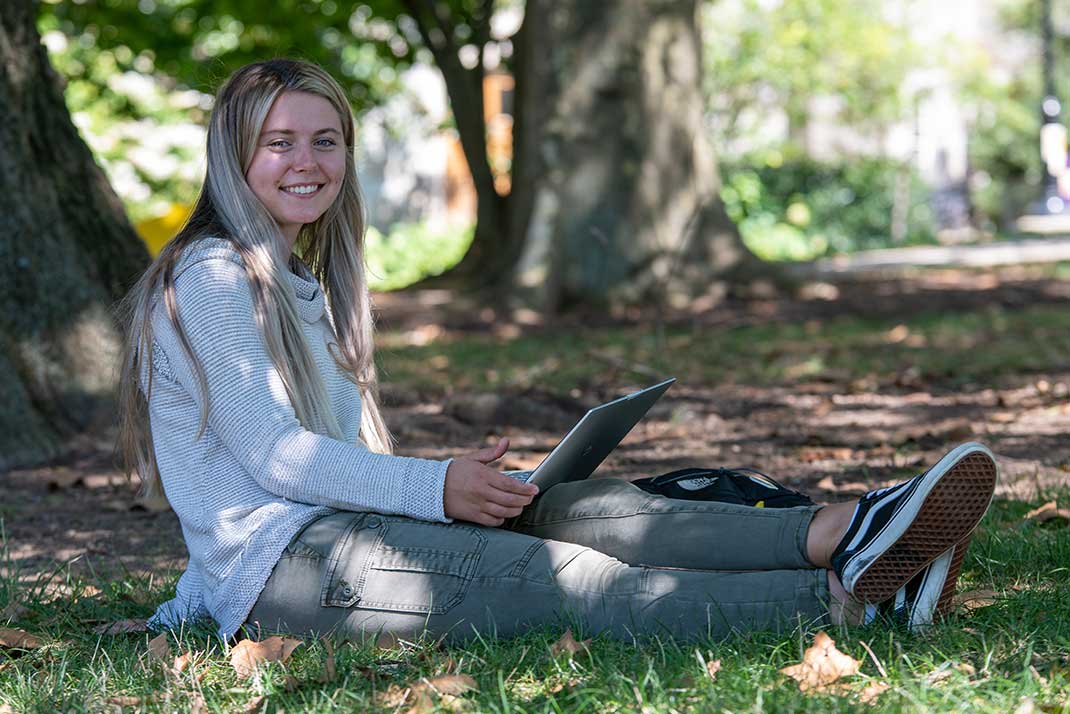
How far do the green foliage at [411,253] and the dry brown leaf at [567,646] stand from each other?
15626 mm

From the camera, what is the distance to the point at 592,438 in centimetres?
326

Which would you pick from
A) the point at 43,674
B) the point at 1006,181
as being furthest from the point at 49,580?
the point at 1006,181

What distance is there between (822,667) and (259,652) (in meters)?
1.15

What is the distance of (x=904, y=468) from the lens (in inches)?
199

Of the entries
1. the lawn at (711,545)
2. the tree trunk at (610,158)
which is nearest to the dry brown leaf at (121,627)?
the lawn at (711,545)

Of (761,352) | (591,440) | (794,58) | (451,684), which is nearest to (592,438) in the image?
(591,440)

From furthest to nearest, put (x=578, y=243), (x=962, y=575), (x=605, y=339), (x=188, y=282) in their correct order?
(x=578, y=243) → (x=605, y=339) → (x=962, y=575) → (x=188, y=282)

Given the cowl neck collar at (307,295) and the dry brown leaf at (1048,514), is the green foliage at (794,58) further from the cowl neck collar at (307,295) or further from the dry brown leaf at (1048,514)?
the cowl neck collar at (307,295)

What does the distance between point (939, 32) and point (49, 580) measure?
2449 centimetres

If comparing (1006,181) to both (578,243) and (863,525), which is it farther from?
(863,525)

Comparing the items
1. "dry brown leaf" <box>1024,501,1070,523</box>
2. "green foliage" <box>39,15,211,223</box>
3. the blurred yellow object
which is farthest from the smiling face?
"green foliage" <box>39,15,211,223</box>

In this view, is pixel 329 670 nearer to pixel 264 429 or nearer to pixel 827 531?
pixel 264 429

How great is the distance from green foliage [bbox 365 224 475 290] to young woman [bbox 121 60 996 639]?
15.1 m

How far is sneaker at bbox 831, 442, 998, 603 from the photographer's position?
2.72 meters
